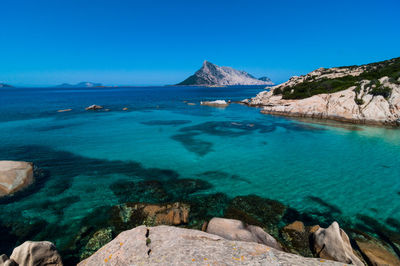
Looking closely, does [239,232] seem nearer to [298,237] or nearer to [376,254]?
[298,237]

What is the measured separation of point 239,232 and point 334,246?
4469mm

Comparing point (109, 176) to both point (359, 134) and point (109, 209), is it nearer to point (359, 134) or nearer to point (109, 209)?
point (109, 209)

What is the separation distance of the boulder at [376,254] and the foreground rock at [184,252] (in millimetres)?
3523

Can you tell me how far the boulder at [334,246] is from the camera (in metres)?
8.98

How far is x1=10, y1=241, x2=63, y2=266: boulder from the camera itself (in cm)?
831

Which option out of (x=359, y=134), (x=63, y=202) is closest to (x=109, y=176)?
(x=63, y=202)

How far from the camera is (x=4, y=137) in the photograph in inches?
1287

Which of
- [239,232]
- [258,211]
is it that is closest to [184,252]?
[239,232]

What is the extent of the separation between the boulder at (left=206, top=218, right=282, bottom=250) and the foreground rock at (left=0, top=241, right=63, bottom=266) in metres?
7.55

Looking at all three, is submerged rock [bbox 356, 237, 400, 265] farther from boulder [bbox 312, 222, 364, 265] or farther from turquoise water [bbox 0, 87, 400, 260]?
turquoise water [bbox 0, 87, 400, 260]

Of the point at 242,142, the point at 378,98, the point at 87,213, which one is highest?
the point at 378,98

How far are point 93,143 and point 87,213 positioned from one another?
1890 cm

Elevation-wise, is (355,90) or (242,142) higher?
(355,90)

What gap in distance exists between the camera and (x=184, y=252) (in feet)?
26.4
